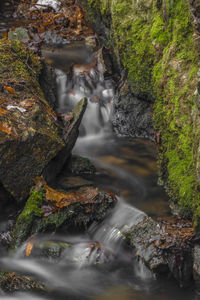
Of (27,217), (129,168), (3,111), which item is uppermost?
(3,111)

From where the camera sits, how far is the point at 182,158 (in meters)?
4.43

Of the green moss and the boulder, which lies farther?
the green moss

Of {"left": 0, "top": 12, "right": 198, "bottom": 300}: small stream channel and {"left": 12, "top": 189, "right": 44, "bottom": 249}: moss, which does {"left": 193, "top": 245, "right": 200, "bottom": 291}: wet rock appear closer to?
{"left": 0, "top": 12, "right": 198, "bottom": 300}: small stream channel

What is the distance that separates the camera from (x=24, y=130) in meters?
4.73

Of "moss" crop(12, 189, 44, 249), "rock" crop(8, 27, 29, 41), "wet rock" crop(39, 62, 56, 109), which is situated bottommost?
"moss" crop(12, 189, 44, 249)

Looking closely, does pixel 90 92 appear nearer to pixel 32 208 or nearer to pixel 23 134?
pixel 23 134

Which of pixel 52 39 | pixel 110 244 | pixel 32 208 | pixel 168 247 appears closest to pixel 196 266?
pixel 168 247

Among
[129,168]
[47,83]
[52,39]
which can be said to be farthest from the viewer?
[52,39]

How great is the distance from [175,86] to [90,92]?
350 centimetres

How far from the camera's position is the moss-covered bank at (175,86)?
4.15 m

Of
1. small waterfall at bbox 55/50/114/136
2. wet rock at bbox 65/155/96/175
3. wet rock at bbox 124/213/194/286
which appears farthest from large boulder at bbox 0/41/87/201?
small waterfall at bbox 55/50/114/136

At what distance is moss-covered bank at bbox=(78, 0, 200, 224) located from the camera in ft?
13.6

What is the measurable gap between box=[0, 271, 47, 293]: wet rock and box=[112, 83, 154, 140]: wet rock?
11.9 ft

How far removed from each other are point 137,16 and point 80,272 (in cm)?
403
